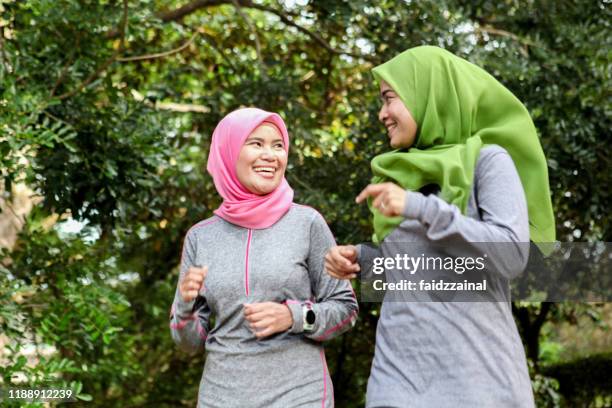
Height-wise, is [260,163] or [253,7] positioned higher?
[253,7]

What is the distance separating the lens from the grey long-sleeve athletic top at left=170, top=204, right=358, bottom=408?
3.00 meters

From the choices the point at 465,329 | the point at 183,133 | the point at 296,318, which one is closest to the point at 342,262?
the point at 296,318

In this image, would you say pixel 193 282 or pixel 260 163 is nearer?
pixel 193 282

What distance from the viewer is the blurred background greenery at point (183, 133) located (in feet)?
16.1

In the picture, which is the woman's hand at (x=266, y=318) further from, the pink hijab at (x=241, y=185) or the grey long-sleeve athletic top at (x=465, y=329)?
the grey long-sleeve athletic top at (x=465, y=329)

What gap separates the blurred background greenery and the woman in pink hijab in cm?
148

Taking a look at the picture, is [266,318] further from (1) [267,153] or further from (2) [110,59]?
(2) [110,59]

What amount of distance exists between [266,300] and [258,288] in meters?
0.05

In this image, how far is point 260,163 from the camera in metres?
3.23

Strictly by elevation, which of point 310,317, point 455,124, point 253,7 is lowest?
point 310,317

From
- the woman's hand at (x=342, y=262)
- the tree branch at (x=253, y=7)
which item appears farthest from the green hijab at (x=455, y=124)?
the tree branch at (x=253, y=7)

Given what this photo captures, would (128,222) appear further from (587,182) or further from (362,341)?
(587,182)

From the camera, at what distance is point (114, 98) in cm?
521

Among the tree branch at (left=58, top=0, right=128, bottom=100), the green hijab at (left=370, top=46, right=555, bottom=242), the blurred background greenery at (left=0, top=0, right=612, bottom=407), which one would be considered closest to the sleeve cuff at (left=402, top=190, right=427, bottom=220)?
the green hijab at (left=370, top=46, right=555, bottom=242)
